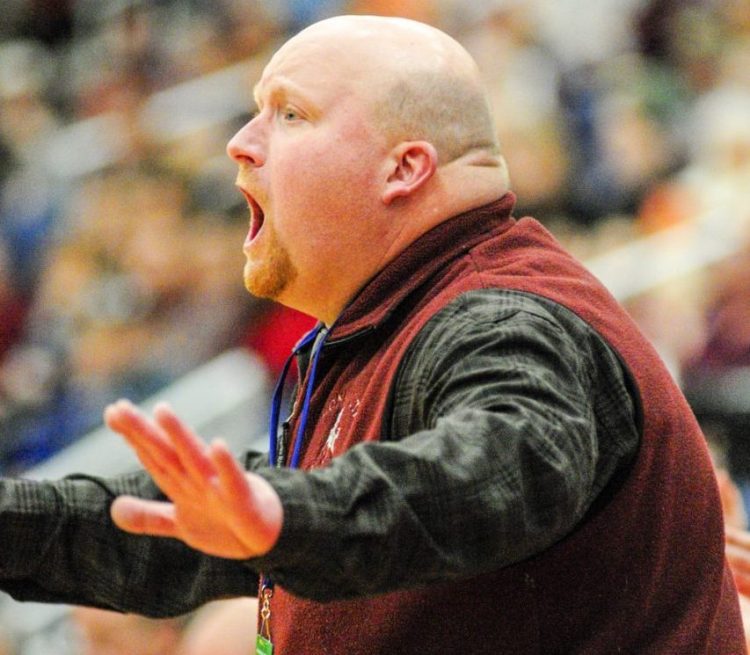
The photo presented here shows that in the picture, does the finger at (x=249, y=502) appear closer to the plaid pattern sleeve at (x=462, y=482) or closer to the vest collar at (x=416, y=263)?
the plaid pattern sleeve at (x=462, y=482)

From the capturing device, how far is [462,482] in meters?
1.21

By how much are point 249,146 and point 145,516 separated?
2.14 feet

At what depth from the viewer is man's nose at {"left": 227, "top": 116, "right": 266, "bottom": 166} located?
5.72ft

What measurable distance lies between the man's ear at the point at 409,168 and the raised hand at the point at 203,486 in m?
0.59

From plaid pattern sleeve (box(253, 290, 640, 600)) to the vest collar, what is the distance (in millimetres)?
241

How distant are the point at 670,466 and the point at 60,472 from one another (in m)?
2.89

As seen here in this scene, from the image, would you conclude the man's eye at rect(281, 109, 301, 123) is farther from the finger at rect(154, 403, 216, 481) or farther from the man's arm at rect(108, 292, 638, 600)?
the finger at rect(154, 403, 216, 481)

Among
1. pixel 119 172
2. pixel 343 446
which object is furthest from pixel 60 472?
pixel 343 446

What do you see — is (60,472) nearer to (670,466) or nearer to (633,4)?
(633,4)

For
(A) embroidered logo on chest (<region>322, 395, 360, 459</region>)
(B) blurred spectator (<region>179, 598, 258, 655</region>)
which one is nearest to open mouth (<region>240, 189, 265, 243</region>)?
(A) embroidered logo on chest (<region>322, 395, 360, 459</region>)

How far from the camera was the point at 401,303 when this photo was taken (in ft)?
5.34

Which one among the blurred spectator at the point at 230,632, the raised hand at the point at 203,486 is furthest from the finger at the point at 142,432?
the blurred spectator at the point at 230,632

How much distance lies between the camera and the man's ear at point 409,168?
5.49ft

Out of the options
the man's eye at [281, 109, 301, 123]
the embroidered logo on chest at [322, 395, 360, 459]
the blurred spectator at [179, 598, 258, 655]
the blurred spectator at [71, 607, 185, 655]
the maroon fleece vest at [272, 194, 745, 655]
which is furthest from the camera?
the blurred spectator at [71, 607, 185, 655]
